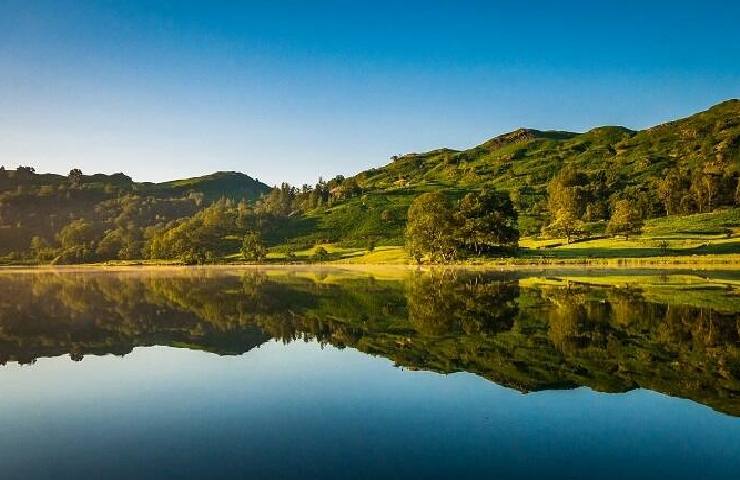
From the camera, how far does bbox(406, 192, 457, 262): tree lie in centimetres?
13750

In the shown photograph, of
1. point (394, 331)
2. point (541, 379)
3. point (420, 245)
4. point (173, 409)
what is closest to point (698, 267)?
point (420, 245)

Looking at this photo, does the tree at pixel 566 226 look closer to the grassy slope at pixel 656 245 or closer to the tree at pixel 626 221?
the grassy slope at pixel 656 245

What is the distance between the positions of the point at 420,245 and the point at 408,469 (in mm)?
127000

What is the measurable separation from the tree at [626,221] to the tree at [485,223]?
90.6 feet

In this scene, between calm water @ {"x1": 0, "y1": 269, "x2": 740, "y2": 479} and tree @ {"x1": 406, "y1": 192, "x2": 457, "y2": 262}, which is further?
tree @ {"x1": 406, "y1": 192, "x2": 457, "y2": 262}

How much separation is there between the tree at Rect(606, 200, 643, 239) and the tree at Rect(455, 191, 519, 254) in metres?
27.6

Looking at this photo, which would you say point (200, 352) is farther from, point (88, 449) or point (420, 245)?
point (420, 245)

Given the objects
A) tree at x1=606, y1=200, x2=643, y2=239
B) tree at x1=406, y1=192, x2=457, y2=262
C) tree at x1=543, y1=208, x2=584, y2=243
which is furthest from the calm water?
tree at x1=543, y1=208, x2=584, y2=243

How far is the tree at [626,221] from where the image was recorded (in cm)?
14462

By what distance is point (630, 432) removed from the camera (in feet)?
53.0

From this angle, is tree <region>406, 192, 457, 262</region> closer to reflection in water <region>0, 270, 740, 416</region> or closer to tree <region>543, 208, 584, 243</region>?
tree <region>543, 208, 584, 243</region>

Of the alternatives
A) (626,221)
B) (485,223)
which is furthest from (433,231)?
(626,221)

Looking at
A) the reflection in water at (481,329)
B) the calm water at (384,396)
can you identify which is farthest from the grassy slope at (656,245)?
the calm water at (384,396)

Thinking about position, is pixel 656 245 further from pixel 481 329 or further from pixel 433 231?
pixel 481 329
